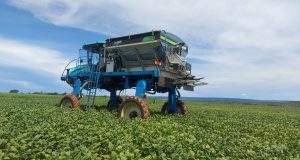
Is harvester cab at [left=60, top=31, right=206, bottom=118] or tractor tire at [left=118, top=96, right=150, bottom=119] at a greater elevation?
harvester cab at [left=60, top=31, right=206, bottom=118]

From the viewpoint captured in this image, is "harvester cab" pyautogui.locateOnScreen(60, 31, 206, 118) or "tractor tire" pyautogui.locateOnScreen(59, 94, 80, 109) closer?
"harvester cab" pyautogui.locateOnScreen(60, 31, 206, 118)

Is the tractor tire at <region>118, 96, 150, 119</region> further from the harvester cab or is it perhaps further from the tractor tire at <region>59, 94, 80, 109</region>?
the tractor tire at <region>59, 94, 80, 109</region>

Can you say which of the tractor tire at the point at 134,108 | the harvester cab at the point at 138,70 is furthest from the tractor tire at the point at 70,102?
the tractor tire at the point at 134,108

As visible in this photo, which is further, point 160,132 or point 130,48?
point 130,48

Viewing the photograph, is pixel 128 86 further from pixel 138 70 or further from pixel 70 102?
pixel 70 102

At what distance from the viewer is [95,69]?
20.5 meters

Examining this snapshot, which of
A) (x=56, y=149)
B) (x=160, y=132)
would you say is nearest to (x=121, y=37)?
(x=160, y=132)

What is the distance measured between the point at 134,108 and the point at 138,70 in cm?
267

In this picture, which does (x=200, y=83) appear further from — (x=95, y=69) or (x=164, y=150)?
(x=164, y=150)

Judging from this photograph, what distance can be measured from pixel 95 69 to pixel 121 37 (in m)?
3.08

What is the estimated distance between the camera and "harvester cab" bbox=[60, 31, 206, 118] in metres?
16.8

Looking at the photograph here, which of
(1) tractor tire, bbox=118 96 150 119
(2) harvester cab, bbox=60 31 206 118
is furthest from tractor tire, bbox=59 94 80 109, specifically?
(1) tractor tire, bbox=118 96 150 119

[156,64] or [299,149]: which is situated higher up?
[156,64]

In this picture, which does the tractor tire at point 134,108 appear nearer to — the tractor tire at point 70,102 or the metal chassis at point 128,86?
the metal chassis at point 128,86
